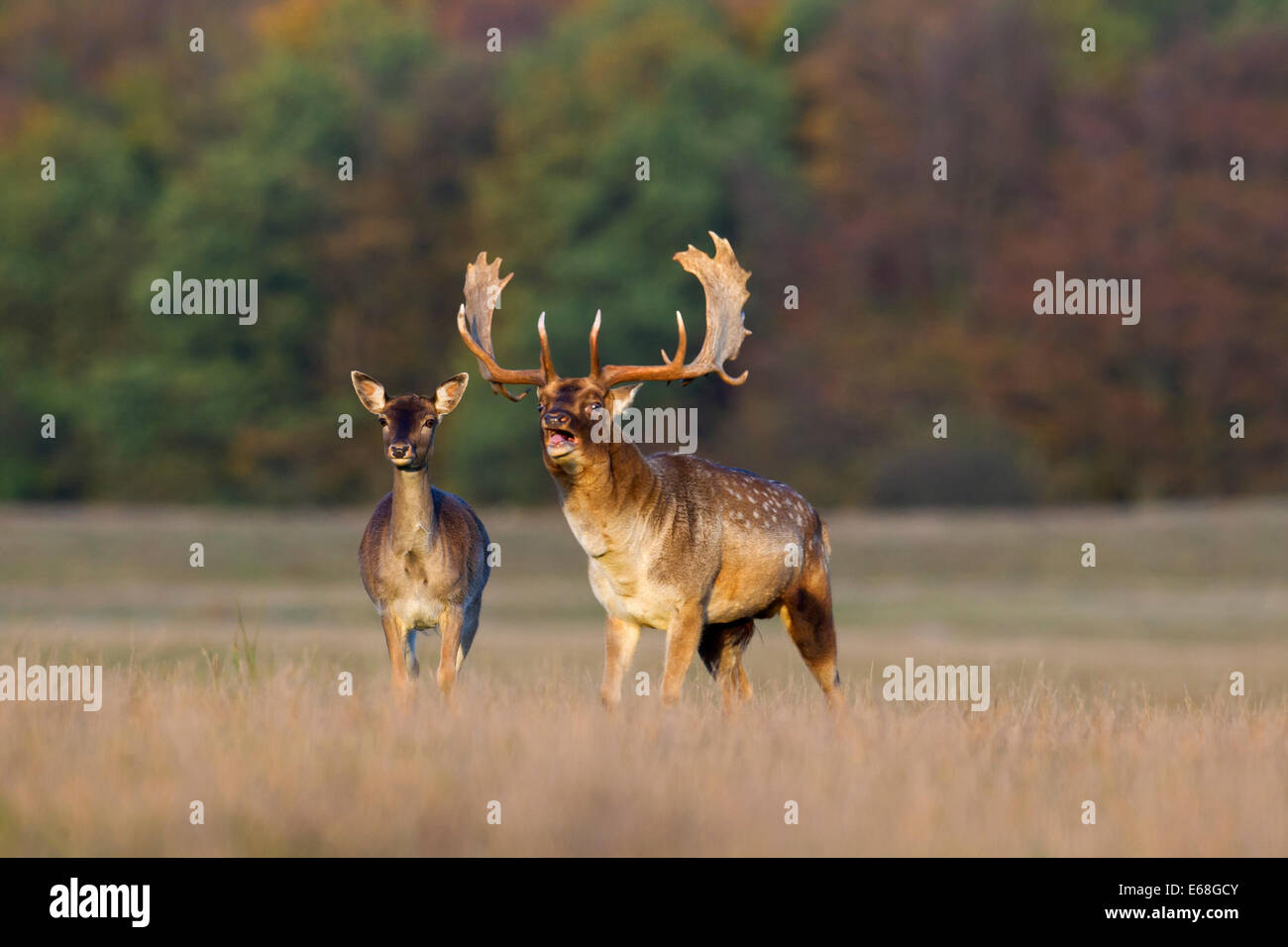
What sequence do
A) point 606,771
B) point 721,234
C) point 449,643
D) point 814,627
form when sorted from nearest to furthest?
point 606,771
point 449,643
point 814,627
point 721,234

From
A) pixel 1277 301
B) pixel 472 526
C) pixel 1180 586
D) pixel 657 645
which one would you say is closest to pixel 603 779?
pixel 472 526

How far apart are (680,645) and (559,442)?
56.7 inches

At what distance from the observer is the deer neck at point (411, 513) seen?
1237 cm

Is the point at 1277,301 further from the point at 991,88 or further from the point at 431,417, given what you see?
the point at 431,417

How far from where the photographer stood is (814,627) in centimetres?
1254

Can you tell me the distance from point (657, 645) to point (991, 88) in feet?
104

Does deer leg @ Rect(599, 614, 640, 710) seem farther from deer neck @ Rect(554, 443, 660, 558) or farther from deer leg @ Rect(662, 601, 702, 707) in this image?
deer neck @ Rect(554, 443, 660, 558)

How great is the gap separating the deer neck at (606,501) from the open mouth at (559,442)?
0.94ft

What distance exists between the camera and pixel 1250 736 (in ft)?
35.8

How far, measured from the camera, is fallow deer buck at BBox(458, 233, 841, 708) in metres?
11.2

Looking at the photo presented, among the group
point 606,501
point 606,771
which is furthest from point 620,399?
point 606,771

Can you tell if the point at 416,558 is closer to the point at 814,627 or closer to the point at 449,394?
the point at 449,394

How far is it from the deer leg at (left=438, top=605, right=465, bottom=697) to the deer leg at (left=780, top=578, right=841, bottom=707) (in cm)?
205

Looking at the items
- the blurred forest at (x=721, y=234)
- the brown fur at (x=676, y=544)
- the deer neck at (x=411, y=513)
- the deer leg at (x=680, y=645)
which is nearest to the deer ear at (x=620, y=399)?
the brown fur at (x=676, y=544)
